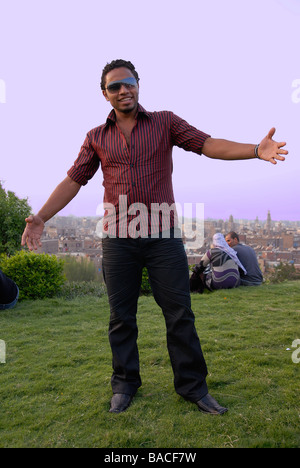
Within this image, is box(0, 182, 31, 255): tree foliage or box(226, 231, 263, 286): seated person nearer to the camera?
box(226, 231, 263, 286): seated person

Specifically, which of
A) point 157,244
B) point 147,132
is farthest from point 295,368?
point 147,132

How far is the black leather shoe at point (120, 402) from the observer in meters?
2.61

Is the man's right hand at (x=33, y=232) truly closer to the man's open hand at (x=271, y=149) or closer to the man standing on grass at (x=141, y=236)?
the man standing on grass at (x=141, y=236)

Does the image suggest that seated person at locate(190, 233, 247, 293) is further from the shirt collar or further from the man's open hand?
the man's open hand

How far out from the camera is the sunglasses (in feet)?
8.74

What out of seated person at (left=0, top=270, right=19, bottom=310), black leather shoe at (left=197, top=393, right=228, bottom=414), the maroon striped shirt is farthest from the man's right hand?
seated person at (left=0, top=270, right=19, bottom=310)

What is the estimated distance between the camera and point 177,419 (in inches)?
96.8

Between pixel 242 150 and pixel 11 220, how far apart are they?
21.8 ft

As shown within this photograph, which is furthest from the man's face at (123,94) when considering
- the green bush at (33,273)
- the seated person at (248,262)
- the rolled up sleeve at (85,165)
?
the seated person at (248,262)

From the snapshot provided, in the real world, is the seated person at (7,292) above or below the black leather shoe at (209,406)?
above

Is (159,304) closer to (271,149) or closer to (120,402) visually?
(120,402)

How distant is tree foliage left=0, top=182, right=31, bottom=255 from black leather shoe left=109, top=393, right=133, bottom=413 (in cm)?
613

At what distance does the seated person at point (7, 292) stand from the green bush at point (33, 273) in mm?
1032
